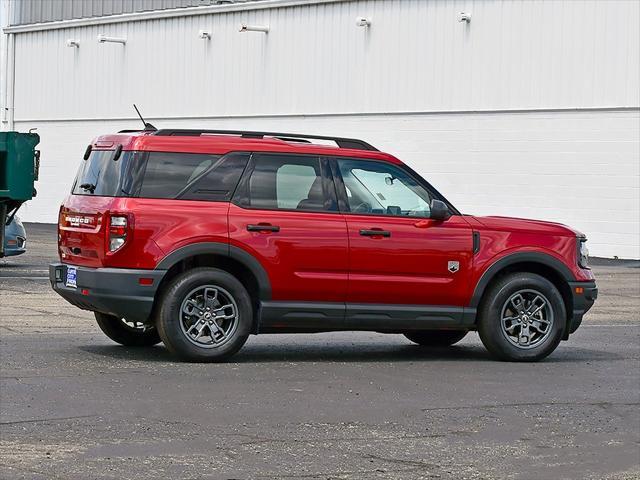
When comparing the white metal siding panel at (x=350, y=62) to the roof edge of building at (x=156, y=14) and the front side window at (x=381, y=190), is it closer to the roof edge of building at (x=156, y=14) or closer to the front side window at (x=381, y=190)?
the roof edge of building at (x=156, y=14)

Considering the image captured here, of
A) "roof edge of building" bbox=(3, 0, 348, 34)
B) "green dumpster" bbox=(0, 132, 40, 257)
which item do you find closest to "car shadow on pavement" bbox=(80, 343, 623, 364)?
"green dumpster" bbox=(0, 132, 40, 257)

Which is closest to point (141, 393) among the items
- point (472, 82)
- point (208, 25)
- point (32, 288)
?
point (32, 288)

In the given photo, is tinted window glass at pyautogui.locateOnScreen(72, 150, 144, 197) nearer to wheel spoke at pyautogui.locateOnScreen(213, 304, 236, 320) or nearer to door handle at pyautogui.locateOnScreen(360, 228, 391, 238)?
wheel spoke at pyautogui.locateOnScreen(213, 304, 236, 320)

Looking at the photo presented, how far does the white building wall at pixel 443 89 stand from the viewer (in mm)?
32688

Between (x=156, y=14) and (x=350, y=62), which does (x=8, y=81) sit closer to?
(x=156, y=14)

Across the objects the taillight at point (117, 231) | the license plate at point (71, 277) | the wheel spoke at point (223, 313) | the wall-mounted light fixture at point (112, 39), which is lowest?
the wheel spoke at point (223, 313)

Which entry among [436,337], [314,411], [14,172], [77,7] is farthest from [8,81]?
[314,411]

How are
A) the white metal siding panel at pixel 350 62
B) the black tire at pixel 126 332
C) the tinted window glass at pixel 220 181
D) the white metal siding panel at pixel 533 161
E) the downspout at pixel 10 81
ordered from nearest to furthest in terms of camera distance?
1. the tinted window glass at pixel 220 181
2. the black tire at pixel 126 332
3. the white metal siding panel at pixel 533 161
4. the white metal siding panel at pixel 350 62
5. the downspout at pixel 10 81

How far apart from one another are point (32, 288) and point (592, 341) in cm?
816

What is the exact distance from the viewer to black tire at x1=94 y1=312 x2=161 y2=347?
13.1 meters

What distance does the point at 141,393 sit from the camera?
33.9ft

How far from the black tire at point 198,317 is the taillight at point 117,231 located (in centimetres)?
52

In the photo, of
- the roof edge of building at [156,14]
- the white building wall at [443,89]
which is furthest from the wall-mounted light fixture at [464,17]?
the roof edge of building at [156,14]

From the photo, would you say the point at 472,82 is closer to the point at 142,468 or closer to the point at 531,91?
the point at 531,91
